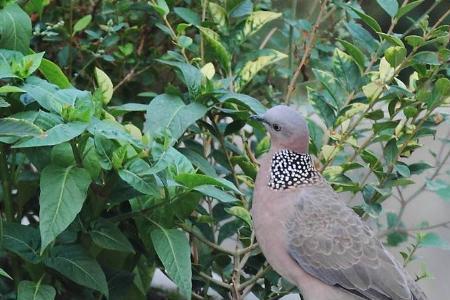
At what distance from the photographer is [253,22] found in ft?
7.25

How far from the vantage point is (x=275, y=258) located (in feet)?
6.03

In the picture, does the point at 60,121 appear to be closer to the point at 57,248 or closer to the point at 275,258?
the point at 57,248

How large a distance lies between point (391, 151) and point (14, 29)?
929 mm

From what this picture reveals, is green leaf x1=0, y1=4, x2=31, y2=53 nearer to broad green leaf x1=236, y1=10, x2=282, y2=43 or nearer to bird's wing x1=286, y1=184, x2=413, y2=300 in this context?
broad green leaf x1=236, y1=10, x2=282, y2=43

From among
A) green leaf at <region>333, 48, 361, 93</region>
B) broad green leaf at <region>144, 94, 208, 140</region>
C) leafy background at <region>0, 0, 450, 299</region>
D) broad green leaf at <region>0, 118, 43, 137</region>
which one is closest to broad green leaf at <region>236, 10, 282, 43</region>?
leafy background at <region>0, 0, 450, 299</region>

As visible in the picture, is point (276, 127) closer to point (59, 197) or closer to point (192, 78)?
point (192, 78)

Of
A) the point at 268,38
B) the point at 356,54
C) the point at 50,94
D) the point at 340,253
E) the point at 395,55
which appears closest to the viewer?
the point at 50,94

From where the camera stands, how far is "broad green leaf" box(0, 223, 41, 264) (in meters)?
1.82

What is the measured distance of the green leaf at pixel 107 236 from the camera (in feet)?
6.05

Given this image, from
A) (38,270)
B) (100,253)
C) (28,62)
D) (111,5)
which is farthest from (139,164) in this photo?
(111,5)

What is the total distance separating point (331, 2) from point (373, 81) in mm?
409

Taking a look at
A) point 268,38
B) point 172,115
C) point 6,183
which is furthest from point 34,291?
point 268,38

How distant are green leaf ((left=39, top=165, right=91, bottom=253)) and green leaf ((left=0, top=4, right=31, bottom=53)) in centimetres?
34

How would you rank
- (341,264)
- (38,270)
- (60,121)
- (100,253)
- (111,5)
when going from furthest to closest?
(111,5) → (100,253) → (38,270) → (341,264) → (60,121)
